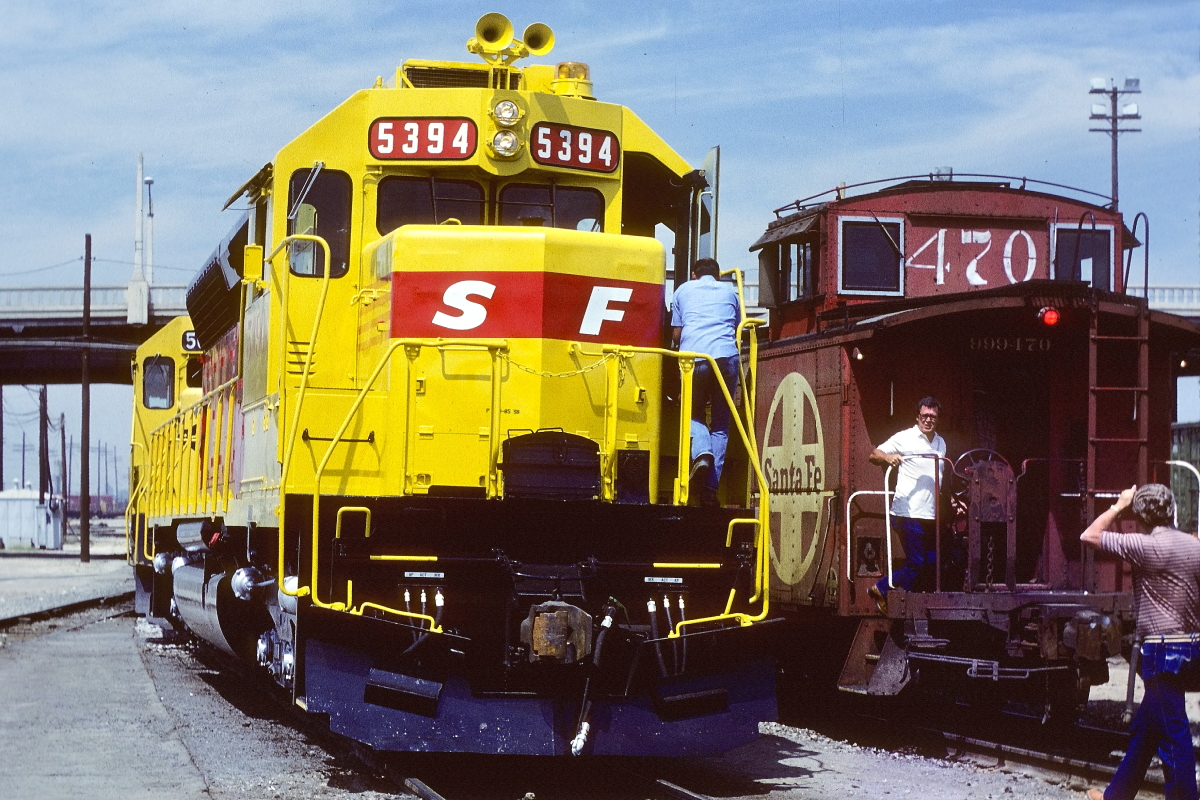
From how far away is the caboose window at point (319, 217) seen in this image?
8.54 m

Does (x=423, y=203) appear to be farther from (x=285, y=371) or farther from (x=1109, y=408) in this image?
(x=1109, y=408)

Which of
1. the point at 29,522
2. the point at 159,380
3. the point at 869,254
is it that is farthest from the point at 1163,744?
the point at 29,522

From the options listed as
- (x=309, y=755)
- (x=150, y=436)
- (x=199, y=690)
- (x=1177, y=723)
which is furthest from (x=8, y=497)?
(x=1177, y=723)

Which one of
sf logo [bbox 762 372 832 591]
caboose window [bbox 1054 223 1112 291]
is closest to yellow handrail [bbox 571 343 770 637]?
sf logo [bbox 762 372 832 591]

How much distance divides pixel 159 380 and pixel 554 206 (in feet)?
29.8

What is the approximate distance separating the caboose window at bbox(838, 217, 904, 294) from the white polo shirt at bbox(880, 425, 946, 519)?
8.17ft

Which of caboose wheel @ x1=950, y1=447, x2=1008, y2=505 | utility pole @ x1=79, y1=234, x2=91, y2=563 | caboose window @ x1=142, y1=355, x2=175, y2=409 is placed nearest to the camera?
caboose wheel @ x1=950, y1=447, x2=1008, y2=505

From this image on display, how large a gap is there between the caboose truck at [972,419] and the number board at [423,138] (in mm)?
3579

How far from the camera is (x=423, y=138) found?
8.48 m

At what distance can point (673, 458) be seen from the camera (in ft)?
27.8

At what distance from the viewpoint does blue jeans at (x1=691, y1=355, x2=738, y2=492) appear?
825 centimetres

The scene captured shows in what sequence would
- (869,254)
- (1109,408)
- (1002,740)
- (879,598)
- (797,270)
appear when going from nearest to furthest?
(879,598) → (1002,740) → (1109,408) → (869,254) → (797,270)

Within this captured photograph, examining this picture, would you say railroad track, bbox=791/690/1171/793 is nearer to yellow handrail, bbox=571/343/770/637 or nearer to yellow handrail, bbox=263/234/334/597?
yellow handrail, bbox=571/343/770/637

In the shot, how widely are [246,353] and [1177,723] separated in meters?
6.04
